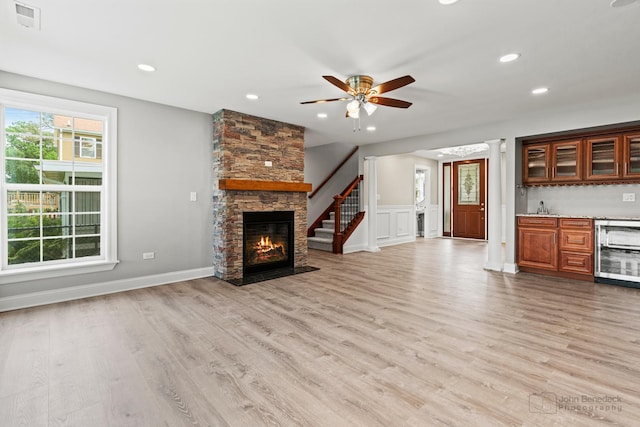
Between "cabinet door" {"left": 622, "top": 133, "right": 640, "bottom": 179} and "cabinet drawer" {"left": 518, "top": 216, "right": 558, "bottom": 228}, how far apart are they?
112 centimetres

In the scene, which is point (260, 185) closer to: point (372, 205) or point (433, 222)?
point (372, 205)

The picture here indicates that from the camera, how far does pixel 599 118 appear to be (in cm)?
450

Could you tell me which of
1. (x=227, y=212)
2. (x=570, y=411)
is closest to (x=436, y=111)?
(x=227, y=212)

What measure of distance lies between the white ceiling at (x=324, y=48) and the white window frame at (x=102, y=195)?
0.29 metres

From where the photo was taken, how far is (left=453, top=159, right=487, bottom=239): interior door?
9655mm

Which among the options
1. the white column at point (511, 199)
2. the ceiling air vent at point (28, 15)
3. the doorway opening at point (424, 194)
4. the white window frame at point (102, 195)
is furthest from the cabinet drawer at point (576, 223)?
the ceiling air vent at point (28, 15)

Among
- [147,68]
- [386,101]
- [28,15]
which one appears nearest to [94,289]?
[147,68]

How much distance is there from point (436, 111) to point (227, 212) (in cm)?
352

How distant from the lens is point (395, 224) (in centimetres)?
884

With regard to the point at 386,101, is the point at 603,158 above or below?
below

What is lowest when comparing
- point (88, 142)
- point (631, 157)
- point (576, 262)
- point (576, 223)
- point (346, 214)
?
point (576, 262)

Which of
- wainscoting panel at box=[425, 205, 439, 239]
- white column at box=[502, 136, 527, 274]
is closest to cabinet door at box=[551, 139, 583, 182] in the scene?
white column at box=[502, 136, 527, 274]

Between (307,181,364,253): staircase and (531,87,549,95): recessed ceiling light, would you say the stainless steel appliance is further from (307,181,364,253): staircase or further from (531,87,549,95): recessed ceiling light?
(307,181,364,253): staircase

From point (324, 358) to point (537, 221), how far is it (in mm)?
4636
